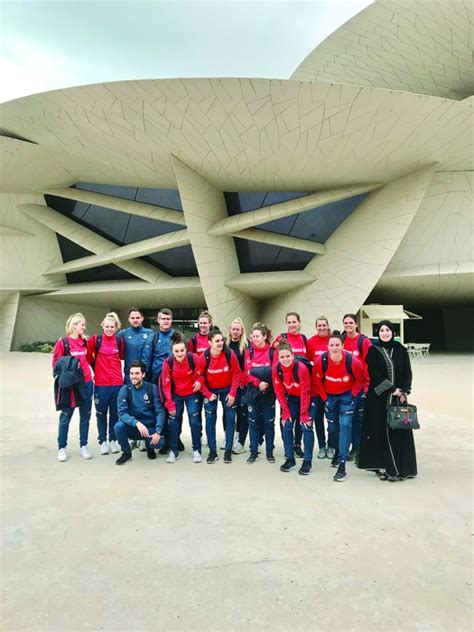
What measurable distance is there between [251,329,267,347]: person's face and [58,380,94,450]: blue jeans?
1958 mm

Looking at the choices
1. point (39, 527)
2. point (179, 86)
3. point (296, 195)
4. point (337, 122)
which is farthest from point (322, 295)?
point (39, 527)

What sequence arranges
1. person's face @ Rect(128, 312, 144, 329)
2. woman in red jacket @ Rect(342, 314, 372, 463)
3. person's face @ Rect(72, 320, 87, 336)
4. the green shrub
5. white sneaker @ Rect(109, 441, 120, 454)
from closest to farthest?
woman in red jacket @ Rect(342, 314, 372, 463)
person's face @ Rect(72, 320, 87, 336)
white sneaker @ Rect(109, 441, 120, 454)
person's face @ Rect(128, 312, 144, 329)
the green shrub

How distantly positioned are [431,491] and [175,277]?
1802 centimetres

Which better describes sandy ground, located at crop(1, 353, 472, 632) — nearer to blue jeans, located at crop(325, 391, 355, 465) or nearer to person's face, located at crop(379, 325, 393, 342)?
blue jeans, located at crop(325, 391, 355, 465)

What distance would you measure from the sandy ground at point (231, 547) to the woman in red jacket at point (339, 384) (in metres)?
0.45

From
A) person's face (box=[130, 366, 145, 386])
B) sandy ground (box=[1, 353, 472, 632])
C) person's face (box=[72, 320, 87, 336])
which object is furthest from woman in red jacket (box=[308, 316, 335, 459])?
person's face (box=[72, 320, 87, 336])

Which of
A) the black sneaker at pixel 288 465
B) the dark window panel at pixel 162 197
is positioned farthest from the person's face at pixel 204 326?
the dark window panel at pixel 162 197

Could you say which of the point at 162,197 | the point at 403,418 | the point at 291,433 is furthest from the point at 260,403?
the point at 162,197

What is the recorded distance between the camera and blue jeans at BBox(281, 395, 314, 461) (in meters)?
4.17

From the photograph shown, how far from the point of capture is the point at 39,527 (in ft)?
9.71

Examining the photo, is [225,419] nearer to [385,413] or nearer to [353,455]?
[353,455]

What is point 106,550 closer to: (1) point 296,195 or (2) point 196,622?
(2) point 196,622

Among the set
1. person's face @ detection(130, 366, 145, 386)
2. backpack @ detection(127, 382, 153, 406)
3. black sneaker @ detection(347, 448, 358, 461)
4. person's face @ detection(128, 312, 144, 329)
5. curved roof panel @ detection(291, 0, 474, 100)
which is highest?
curved roof panel @ detection(291, 0, 474, 100)

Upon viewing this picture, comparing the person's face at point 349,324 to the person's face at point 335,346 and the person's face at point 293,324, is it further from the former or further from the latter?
the person's face at point 335,346
